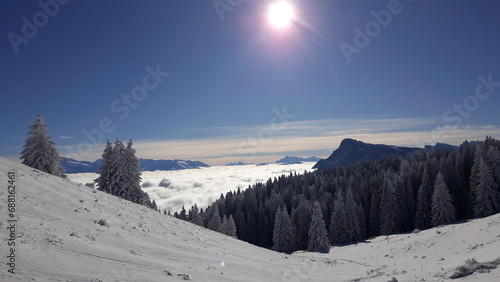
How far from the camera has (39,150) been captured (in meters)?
35.8

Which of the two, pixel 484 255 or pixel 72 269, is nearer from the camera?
pixel 72 269

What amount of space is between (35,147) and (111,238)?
31.3 meters

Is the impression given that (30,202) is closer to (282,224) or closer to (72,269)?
(72,269)

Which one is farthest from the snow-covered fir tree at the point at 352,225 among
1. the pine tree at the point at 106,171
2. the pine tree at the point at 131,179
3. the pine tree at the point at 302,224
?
the pine tree at the point at 106,171

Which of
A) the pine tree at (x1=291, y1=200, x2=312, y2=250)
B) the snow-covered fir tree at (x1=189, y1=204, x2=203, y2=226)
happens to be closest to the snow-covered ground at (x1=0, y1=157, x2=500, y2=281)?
the pine tree at (x1=291, y1=200, x2=312, y2=250)

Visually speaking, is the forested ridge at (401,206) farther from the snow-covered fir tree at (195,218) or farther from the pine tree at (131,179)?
the pine tree at (131,179)

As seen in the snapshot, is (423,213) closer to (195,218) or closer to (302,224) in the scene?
(302,224)

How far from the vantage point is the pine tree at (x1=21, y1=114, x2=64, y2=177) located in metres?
35.5

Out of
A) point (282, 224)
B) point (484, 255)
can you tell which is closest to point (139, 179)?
point (282, 224)

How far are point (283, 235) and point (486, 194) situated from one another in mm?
41238

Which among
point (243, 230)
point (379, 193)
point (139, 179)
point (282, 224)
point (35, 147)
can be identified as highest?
point (35, 147)

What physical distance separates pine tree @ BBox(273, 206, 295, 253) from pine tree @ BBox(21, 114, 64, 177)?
46185 millimetres

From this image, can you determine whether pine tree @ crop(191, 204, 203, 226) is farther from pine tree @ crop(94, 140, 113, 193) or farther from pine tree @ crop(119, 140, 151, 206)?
pine tree @ crop(94, 140, 113, 193)

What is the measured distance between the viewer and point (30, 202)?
14.5 meters
